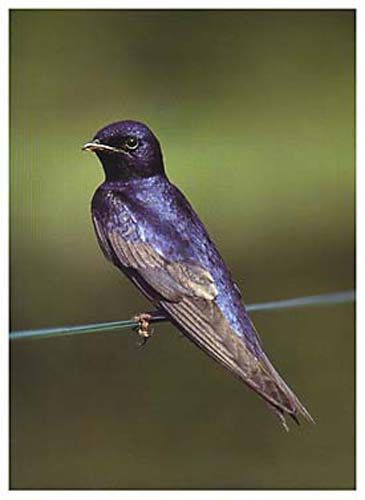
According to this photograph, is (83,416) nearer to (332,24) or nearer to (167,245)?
(167,245)

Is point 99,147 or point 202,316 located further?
point 99,147

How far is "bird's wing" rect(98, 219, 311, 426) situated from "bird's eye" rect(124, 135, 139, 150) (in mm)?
172

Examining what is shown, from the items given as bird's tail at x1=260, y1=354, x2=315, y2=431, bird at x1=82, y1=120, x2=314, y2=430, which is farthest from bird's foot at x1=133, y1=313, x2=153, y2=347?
bird's tail at x1=260, y1=354, x2=315, y2=431

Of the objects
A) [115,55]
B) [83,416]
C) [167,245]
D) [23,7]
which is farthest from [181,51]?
[83,416]

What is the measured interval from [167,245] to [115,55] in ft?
1.84

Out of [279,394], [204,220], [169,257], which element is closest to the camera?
[279,394]

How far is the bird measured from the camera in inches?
105

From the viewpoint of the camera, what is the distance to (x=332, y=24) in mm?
3105

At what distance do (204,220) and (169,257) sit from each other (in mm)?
194

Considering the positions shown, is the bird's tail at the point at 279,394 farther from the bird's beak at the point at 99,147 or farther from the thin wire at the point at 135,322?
the bird's beak at the point at 99,147

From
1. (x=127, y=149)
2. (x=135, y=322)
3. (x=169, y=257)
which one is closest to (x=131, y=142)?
(x=127, y=149)

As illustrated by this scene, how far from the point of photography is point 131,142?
2820 mm

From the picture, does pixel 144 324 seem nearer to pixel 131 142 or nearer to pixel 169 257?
pixel 169 257

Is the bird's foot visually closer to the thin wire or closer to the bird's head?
the thin wire
